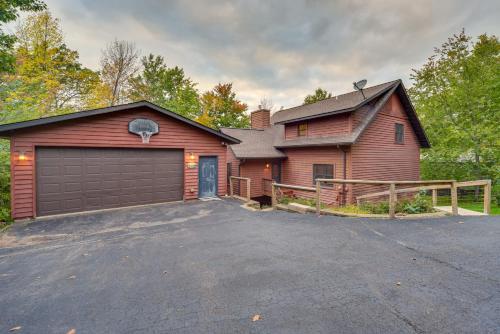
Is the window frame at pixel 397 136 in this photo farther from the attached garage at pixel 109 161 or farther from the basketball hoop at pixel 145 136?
the basketball hoop at pixel 145 136

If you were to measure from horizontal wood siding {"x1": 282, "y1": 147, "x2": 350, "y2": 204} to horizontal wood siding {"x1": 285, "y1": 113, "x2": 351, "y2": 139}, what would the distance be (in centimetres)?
91

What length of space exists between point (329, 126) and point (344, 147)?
1.80 meters

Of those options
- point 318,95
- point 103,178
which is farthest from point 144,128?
point 318,95

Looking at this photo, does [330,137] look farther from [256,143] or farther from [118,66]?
[118,66]

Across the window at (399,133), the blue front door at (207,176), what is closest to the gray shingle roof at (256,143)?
the blue front door at (207,176)

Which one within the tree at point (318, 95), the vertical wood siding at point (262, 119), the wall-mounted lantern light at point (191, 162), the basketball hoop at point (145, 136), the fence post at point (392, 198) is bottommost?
the fence post at point (392, 198)

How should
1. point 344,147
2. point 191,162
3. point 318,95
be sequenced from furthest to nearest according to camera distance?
point 318,95, point 344,147, point 191,162

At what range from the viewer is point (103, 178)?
26.8 ft

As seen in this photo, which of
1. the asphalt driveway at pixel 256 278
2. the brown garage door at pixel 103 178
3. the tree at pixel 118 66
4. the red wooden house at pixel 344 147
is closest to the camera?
the asphalt driveway at pixel 256 278

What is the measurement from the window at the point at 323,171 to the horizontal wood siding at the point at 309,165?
8.1 inches

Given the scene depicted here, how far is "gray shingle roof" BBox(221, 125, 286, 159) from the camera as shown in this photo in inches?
562

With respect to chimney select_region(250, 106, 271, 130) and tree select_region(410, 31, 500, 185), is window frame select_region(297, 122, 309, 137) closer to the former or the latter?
chimney select_region(250, 106, 271, 130)

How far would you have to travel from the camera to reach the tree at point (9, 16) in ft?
26.0

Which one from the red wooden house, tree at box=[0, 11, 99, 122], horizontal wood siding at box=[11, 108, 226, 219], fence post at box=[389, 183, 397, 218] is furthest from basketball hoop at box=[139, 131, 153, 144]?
fence post at box=[389, 183, 397, 218]
